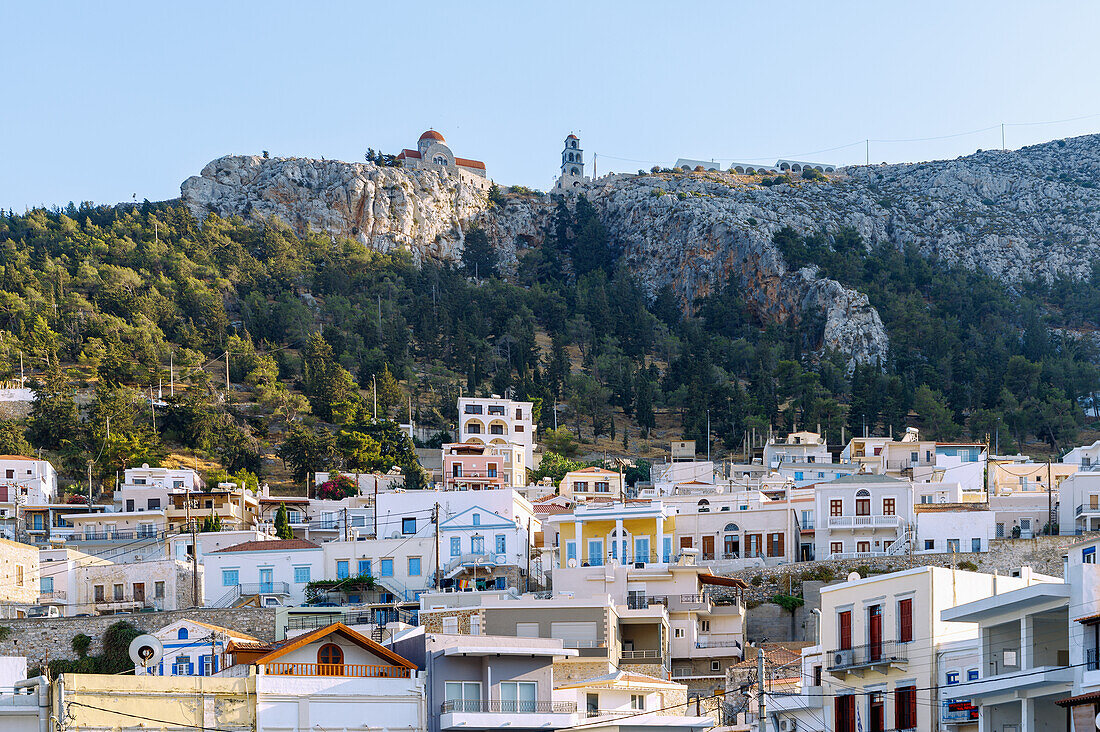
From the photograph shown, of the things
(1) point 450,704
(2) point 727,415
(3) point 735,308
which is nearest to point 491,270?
(3) point 735,308

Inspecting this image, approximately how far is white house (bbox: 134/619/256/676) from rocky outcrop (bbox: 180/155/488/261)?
378 ft

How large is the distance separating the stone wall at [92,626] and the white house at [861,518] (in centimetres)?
2478

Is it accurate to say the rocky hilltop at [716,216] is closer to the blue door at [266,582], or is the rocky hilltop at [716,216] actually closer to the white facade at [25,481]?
the white facade at [25,481]

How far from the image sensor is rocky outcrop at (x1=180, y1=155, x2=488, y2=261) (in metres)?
167

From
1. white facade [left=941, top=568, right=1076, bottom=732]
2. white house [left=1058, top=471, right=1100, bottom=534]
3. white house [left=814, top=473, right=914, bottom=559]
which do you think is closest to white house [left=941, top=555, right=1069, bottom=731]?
white facade [left=941, top=568, right=1076, bottom=732]

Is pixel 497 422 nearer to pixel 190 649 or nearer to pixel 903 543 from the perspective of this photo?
pixel 903 543

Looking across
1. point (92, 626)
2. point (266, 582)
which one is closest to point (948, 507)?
point (266, 582)

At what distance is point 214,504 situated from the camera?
85188mm

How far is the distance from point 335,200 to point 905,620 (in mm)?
136482

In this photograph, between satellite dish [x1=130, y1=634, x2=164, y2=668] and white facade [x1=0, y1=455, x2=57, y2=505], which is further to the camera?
white facade [x1=0, y1=455, x2=57, y2=505]

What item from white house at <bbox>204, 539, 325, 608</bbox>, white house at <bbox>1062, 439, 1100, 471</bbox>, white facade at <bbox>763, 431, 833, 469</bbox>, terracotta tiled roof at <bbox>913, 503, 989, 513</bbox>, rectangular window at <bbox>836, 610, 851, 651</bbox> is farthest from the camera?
white facade at <bbox>763, 431, 833, 469</bbox>

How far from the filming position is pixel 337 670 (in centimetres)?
4116

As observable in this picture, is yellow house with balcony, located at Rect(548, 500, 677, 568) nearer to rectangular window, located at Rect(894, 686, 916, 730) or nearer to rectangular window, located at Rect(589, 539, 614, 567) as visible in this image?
rectangular window, located at Rect(589, 539, 614, 567)

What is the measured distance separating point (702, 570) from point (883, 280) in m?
105
